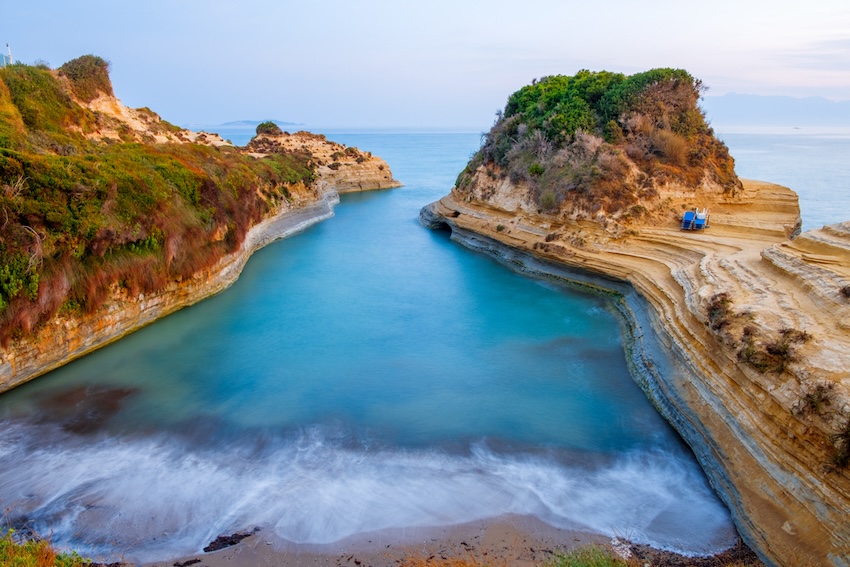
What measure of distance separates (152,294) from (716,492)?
53.1 feet

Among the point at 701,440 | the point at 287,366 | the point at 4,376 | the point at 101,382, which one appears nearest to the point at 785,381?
the point at 701,440

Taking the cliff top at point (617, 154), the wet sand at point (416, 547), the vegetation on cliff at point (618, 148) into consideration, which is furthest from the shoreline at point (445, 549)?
the vegetation on cliff at point (618, 148)

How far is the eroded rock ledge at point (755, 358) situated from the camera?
7.59m

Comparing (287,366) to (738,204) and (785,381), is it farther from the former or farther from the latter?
(738,204)

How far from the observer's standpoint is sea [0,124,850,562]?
28.1ft

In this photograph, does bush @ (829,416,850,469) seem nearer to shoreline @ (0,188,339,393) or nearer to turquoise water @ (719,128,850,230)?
shoreline @ (0,188,339,393)

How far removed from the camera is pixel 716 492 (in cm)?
934

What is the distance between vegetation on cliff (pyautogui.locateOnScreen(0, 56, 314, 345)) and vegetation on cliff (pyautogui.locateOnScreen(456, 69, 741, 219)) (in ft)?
49.7

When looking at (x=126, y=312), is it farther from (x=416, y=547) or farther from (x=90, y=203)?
(x=416, y=547)

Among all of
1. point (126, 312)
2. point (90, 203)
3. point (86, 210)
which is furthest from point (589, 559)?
point (90, 203)

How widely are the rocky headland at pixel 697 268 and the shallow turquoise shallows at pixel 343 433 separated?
99 cm

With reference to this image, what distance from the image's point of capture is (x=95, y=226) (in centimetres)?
1416

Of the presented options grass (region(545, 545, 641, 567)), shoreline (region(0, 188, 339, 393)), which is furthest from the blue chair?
shoreline (region(0, 188, 339, 393))

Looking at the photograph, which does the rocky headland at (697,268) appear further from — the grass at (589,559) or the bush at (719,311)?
the grass at (589,559)
